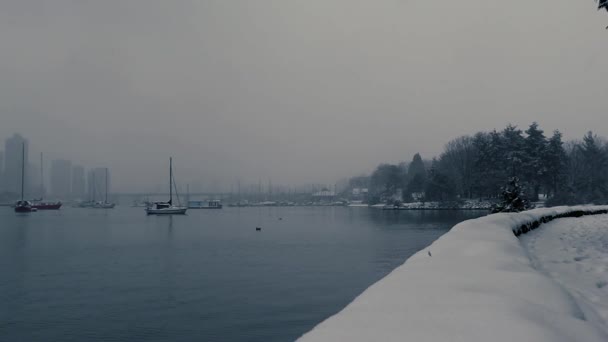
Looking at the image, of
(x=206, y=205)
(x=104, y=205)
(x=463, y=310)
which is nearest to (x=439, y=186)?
(x=463, y=310)

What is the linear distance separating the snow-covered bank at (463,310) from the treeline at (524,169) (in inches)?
2433

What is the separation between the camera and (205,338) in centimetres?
1080

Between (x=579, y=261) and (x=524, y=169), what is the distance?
6201 cm

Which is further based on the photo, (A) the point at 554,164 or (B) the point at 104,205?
(B) the point at 104,205

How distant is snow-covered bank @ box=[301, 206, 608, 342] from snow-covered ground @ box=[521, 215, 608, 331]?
3.38 ft

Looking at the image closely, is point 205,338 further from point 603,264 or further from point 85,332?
point 603,264

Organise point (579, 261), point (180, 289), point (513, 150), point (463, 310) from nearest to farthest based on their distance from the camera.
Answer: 1. point (463, 310)
2. point (579, 261)
3. point (180, 289)
4. point (513, 150)

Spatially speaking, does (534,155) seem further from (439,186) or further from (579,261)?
(579,261)

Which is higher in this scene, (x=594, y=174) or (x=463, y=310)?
(x=594, y=174)

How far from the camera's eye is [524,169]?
64.3 metres

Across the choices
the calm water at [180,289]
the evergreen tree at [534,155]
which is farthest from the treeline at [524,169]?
the calm water at [180,289]

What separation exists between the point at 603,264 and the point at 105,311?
1347 centimetres

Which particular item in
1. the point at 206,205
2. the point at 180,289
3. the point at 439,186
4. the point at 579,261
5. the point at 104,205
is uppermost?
the point at 439,186

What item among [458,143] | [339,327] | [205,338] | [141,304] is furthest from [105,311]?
[458,143]
